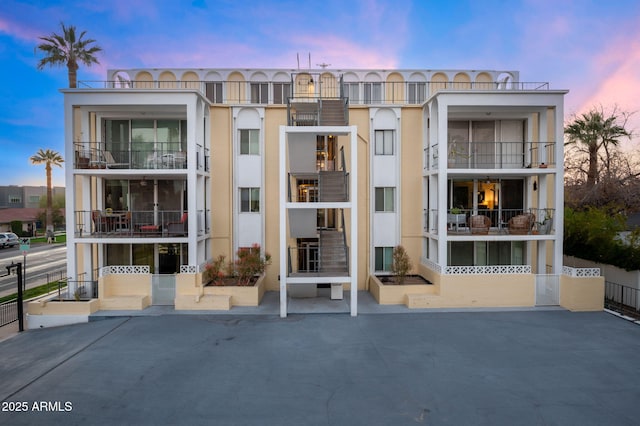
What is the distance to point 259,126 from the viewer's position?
1527 centimetres

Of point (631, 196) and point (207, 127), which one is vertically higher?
point (207, 127)

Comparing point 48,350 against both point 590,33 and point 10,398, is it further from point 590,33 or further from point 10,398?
point 590,33

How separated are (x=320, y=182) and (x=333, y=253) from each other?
286cm

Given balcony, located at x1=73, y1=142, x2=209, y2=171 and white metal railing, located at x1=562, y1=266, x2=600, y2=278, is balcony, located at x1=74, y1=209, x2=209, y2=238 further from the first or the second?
white metal railing, located at x1=562, y1=266, x2=600, y2=278

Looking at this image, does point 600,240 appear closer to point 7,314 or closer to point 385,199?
point 385,199

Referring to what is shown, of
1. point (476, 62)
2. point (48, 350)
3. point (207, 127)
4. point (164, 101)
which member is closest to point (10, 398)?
point (48, 350)

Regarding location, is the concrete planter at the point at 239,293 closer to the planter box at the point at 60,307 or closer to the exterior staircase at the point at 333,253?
the exterior staircase at the point at 333,253

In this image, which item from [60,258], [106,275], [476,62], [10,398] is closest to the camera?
[10,398]

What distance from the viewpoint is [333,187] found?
13164 millimetres

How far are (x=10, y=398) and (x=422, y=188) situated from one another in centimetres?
1467

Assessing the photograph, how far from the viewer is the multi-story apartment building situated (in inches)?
522

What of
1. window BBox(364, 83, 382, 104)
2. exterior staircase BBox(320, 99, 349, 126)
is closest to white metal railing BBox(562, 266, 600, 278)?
exterior staircase BBox(320, 99, 349, 126)

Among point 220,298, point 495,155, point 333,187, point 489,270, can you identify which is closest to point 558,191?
point 495,155

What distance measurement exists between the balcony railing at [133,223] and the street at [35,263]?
205 inches
